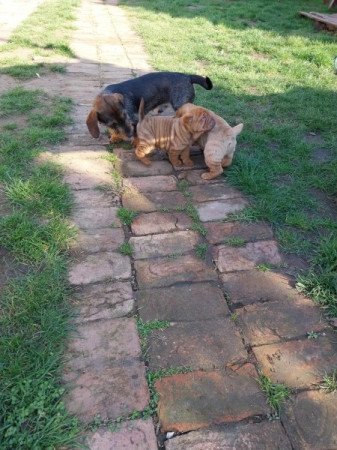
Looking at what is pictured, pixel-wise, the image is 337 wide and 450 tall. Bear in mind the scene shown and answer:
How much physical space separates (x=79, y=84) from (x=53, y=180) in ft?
9.81

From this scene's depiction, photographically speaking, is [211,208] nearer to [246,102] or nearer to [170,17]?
[246,102]

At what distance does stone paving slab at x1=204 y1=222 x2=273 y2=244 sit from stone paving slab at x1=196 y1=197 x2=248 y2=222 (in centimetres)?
11

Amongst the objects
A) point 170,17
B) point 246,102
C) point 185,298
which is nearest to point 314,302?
point 185,298

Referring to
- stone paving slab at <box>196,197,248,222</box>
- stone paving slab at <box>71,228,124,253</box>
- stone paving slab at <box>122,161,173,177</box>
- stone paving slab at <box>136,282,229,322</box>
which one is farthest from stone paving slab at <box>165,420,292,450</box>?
stone paving slab at <box>122,161,173,177</box>

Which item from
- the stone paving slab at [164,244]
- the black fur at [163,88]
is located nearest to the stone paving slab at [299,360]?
the stone paving slab at [164,244]

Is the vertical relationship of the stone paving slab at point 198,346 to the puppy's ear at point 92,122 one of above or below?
below

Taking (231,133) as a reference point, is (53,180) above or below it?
below

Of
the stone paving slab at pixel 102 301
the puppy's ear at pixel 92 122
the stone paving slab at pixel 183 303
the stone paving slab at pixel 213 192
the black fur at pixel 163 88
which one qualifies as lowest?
the stone paving slab at pixel 102 301

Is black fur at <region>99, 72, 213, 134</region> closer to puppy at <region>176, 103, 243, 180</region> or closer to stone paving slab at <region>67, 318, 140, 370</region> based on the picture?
puppy at <region>176, 103, 243, 180</region>

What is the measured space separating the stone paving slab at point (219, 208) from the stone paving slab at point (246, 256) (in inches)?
16.0

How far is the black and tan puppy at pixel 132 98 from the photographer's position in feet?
13.7

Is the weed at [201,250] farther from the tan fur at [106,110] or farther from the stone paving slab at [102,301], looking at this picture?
the tan fur at [106,110]

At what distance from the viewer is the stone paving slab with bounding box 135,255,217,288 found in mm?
2768

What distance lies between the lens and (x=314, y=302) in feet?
8.71
